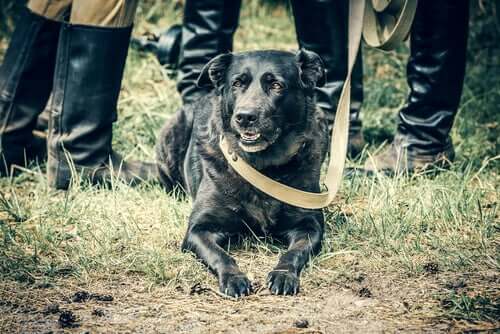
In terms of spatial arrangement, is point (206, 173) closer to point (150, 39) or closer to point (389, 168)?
point (389, 168)

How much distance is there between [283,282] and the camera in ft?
9.59

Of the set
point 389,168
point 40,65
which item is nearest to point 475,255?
point 389,168

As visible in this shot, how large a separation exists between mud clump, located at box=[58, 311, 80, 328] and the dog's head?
3.65ft

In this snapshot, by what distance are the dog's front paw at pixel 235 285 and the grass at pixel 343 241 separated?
9 cm

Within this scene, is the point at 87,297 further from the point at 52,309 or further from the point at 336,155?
the point at 336,155

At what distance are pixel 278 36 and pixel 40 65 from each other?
2.87m

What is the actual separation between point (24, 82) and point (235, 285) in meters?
2.16

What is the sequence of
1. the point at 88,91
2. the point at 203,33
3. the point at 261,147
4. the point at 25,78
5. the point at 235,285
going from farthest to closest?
the point at 203,33 → the point at 25,78 → the point at 88,91 → the point at 261,147 → the point at 235,285

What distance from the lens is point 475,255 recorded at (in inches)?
126

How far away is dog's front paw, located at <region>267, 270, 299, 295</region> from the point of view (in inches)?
114

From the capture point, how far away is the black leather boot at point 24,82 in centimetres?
A: 425

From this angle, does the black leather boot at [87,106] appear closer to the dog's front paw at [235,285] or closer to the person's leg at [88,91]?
the person's leg at [88,91]

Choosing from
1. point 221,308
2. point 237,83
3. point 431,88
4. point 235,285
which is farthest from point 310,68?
point 221,308

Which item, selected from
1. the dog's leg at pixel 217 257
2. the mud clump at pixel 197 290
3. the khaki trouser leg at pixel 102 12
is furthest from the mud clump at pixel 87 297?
the khaki trouser leg at pixel 102 12
